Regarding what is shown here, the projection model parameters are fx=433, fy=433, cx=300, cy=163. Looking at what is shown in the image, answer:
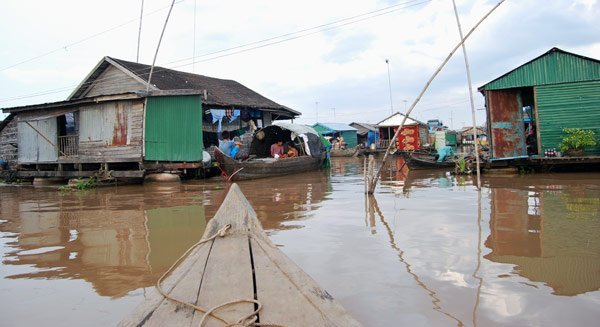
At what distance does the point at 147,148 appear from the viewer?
13945mm

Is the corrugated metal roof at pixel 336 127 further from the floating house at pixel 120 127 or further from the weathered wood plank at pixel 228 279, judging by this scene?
the weathered wood plank at pixel 228 279

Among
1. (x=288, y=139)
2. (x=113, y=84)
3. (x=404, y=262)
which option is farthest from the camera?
(x=288, y=139)

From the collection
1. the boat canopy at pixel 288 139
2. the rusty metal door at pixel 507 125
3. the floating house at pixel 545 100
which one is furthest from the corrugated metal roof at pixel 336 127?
the rusty metal door at pixel 507 125

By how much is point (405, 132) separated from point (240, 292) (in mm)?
28032

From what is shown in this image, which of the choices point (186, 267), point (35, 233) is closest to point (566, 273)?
point (186, 267)

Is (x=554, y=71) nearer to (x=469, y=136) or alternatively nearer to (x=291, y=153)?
(x=291, y=153)

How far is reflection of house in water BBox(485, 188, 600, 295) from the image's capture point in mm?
3965

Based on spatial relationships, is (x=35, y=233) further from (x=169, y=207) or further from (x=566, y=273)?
(x=566, y=273)

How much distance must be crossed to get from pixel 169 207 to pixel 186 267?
20.9 feet

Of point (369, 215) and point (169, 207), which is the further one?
point (169, 207)

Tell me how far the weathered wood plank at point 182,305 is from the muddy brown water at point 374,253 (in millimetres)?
1100

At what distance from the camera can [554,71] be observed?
43.6ft

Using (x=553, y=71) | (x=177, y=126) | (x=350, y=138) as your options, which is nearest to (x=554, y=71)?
(x=553, y=71)

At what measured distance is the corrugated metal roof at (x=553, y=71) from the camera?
12977mm
